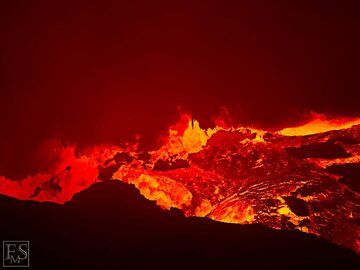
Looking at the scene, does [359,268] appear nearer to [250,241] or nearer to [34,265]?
[250,241]

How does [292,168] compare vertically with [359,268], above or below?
above

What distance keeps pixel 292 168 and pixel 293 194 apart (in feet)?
12.8

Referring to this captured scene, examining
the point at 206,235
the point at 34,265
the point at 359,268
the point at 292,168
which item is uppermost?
the point at 292,168

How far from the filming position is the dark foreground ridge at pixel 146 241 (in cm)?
2819

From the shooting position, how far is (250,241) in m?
32.8

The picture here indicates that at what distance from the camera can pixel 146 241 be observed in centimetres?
3130

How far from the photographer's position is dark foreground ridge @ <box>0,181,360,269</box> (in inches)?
1110

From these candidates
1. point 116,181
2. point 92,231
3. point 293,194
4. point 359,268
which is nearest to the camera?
point 359,268

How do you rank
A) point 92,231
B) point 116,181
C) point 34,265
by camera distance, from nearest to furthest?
point 34,265, point 92,231, point 116,181

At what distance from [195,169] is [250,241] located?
56.7 feet

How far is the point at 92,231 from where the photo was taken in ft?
107

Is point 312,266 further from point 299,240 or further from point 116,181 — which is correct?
point 116,181

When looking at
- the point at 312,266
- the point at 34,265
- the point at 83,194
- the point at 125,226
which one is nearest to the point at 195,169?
the point at 83,194

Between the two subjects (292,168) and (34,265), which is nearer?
(34,265)
